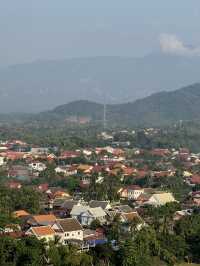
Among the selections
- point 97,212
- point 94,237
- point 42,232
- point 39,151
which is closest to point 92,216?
point 97,212

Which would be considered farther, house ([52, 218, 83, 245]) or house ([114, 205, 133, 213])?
house ([114, 205, 133, 213])

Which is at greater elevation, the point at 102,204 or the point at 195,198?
the point at 102,204

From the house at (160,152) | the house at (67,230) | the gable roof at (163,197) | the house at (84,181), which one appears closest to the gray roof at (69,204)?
the gable roof at (163,197)

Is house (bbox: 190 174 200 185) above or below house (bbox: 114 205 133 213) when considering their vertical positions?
below

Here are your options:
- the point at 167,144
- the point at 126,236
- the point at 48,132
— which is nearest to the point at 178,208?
the point at 126,236

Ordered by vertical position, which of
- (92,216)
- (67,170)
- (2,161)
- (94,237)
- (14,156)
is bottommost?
(94,237)

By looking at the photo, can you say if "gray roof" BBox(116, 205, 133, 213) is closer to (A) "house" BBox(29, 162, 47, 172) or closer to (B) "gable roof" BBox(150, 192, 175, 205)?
(B) "gable roof" BBox(150, 192, 175, 205)

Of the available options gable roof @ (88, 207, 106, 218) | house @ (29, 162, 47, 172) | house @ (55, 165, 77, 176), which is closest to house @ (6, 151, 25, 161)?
house @ (29, 162, 47, 172)

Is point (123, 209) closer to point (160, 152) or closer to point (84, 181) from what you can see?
point (84, 181)
